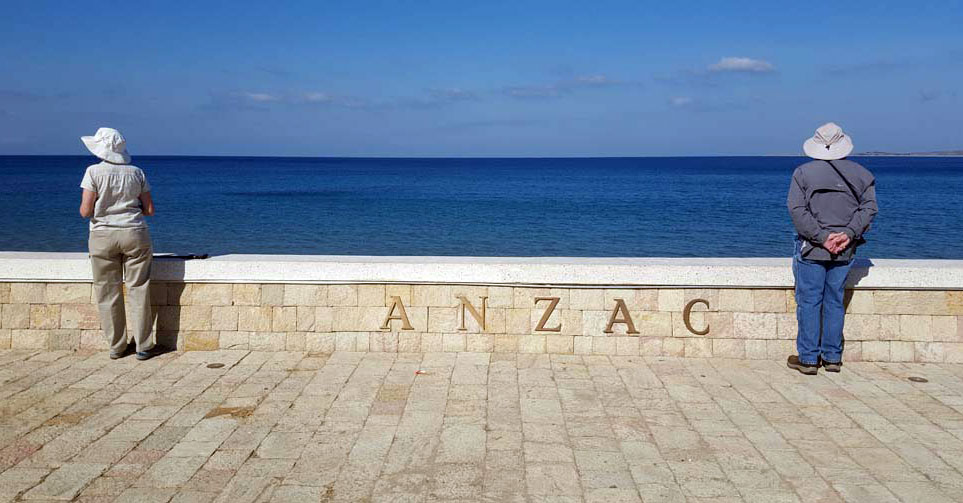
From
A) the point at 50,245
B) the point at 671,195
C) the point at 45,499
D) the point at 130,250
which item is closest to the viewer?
the point at 45,499

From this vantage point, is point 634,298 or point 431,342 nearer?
point 634,298

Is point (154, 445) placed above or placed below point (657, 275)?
below

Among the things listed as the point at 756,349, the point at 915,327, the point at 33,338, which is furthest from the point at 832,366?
the point at 33,338

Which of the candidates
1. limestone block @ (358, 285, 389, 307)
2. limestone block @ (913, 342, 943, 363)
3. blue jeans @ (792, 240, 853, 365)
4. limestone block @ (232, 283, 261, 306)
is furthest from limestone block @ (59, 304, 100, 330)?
limestone block @ (913, 342, 943, 363)

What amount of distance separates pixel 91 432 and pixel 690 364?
4093 mm

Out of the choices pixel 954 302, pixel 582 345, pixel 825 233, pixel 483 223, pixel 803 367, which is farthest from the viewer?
pixel 483 223

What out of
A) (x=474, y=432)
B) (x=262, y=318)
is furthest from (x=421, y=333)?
(x=474, y=432)

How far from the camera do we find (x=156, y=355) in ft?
20.8

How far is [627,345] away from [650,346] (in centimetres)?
18

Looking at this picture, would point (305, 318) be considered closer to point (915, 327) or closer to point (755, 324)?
point (755, 324)

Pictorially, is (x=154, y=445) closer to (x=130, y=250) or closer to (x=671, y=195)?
(x=130, y=250)

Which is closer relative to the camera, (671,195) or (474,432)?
(474,432)

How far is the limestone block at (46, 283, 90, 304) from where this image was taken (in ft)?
21.1

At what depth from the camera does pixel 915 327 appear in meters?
6.18
